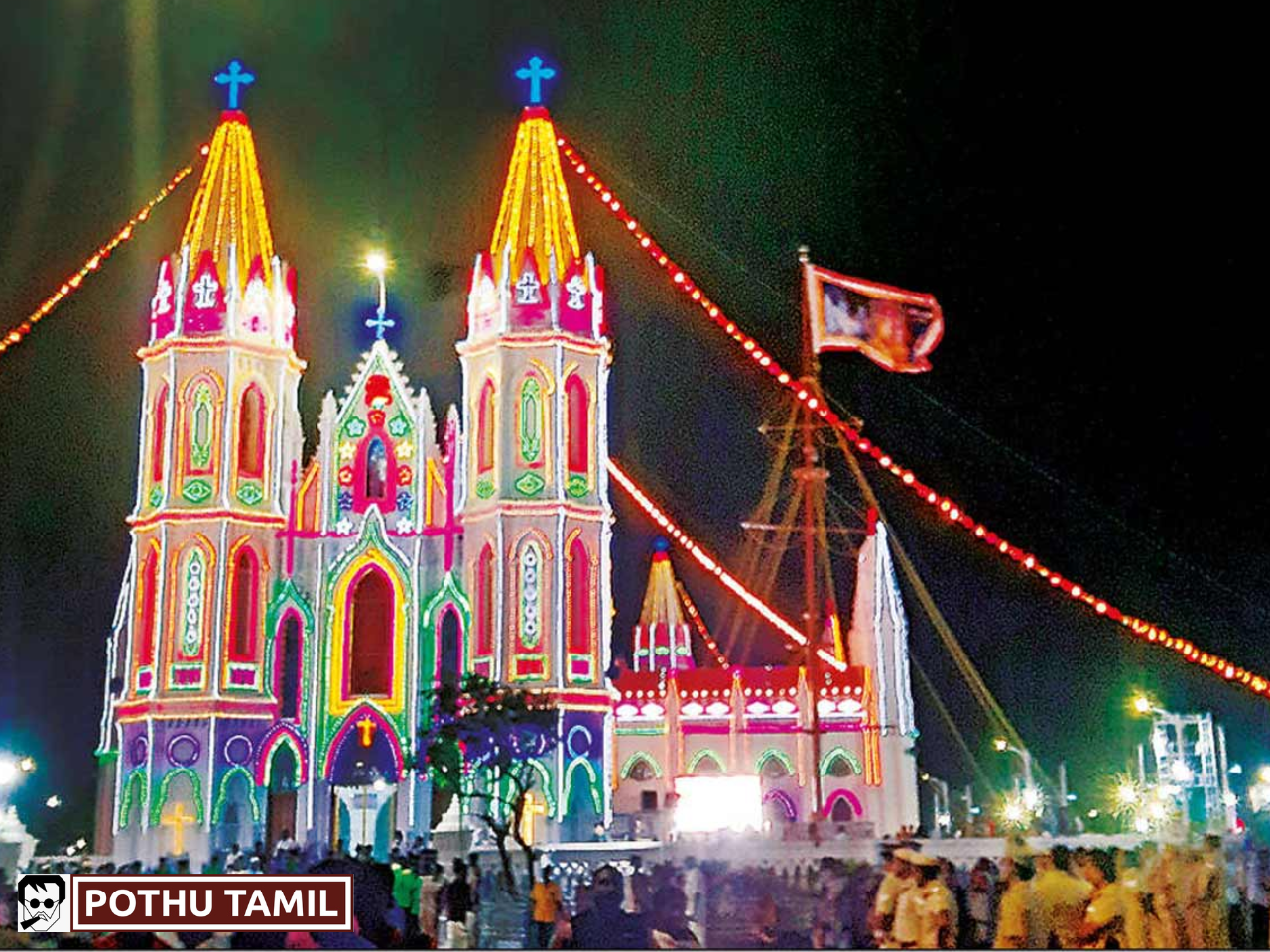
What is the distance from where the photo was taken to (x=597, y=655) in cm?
3625

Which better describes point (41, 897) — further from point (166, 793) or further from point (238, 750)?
point (238, 750)

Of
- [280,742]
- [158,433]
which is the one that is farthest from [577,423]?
[280,742]

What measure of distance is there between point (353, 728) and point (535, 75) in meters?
16.3

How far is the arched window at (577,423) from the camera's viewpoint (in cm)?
3722

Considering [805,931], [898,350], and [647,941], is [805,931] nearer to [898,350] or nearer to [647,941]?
[647,941]

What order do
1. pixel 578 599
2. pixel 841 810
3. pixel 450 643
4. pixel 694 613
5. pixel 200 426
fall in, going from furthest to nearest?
pixel 694 613
pixel 841 810
pixel 450 643
pixel 200 426
pixel 578 599

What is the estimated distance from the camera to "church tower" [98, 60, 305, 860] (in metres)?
35.1

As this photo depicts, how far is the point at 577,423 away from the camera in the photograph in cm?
3747

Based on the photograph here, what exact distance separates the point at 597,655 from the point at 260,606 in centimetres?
801

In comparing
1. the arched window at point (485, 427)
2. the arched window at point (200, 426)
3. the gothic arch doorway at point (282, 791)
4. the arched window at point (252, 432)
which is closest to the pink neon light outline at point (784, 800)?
the arched window at point (485, 427)

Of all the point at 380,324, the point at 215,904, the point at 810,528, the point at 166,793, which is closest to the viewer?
the point at 215,904

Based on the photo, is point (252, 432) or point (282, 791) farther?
point (252, 432)

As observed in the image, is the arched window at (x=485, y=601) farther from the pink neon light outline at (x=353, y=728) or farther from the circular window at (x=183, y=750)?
the circular window at (x=183, y=750)

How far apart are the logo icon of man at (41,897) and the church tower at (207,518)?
2291 centimetres
